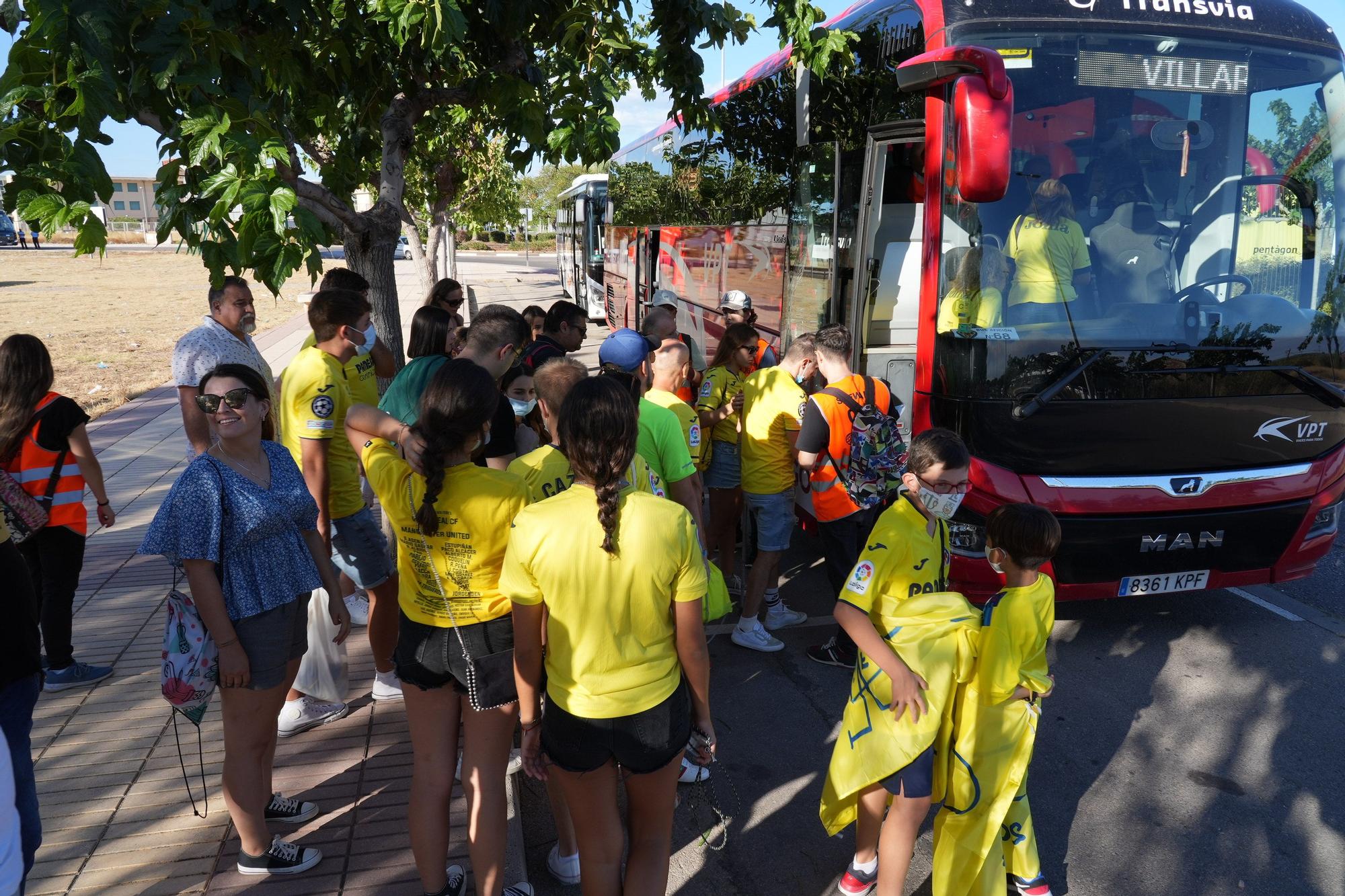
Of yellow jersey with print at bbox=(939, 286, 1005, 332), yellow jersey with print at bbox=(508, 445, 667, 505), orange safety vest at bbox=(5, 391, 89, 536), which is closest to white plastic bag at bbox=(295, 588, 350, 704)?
orange safety vest at bbox=(5, 391, 89, 536)

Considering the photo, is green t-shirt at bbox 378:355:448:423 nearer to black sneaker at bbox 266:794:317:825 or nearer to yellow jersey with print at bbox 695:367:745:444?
black sneaker at bbox 266:794:317:825

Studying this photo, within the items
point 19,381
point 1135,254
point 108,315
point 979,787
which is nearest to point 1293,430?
point 1135,254

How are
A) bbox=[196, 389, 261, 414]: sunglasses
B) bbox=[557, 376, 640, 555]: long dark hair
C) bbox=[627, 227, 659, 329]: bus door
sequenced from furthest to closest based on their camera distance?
1. bbox=[627, 227, 659, 329]: bus door
2. bbox=[196, 389, 261, 414]: sunglasses
3. bbox=[557, 376, 640, 555]: long dark hair

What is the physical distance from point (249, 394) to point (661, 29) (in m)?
3.69

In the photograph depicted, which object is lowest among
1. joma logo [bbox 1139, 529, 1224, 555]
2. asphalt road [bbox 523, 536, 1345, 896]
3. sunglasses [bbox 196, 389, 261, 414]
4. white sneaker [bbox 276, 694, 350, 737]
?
asphalt road [bbox 523, 536, 1345, 896]

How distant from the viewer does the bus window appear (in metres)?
5.98

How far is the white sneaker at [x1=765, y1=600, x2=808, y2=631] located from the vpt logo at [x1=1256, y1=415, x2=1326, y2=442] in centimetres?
267

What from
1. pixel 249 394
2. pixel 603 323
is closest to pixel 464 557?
pixel 249 394

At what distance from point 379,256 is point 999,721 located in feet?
12.9

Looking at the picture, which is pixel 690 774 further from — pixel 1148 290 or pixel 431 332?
pixel 1148 290

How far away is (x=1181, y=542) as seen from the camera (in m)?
4.84

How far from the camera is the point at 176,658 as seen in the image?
2.87 meters

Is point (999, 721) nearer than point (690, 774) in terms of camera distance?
Yes

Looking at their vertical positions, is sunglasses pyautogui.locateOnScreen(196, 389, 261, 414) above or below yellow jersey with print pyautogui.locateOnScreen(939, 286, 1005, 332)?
below
